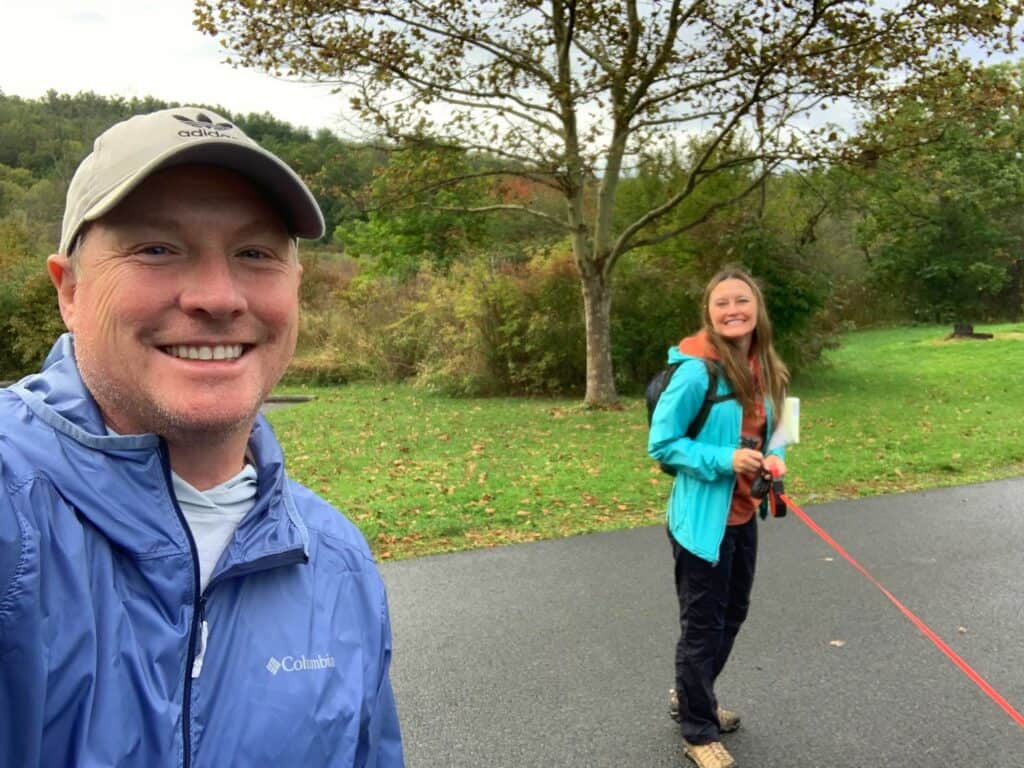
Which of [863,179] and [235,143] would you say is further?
[863,179]

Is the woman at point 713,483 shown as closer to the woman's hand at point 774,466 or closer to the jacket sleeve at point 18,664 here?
the woman's hand at point 774,466

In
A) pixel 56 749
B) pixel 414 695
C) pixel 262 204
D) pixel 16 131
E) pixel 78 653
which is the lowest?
pixel 414 695

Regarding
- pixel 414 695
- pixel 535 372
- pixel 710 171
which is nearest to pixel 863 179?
pixel 710 171

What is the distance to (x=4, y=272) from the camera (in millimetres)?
22812

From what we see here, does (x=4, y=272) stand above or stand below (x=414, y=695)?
above

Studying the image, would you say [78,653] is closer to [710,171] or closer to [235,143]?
[235,143]

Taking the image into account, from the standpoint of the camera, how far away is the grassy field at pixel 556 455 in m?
6.76

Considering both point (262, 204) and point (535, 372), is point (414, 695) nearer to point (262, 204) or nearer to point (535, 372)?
point (262, 204)

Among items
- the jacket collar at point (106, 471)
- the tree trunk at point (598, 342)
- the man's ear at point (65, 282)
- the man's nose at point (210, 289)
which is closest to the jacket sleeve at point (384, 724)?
the jacket collar at point (106, 471)

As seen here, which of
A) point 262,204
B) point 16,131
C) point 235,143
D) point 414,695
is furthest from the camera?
point 16,131

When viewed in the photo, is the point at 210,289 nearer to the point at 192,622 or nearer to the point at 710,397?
the point at 192,622

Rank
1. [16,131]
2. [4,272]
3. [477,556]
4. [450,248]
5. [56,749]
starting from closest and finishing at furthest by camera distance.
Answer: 1. [56,749]
2. [477,556]
3. [4,272]
4. [450,248]
5. [16,131]

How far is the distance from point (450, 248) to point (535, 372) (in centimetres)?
1064

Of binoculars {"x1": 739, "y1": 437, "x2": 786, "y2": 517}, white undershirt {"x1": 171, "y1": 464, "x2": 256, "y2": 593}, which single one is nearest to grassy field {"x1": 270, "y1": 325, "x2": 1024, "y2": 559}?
binoculars {"x1": 739, "y1": 437, "x2": 786, "y2": 517}
